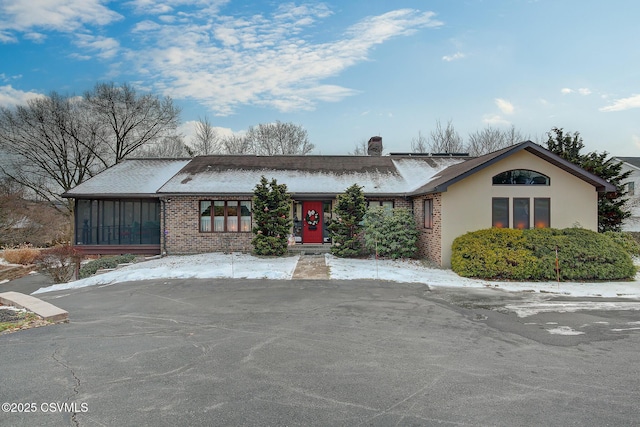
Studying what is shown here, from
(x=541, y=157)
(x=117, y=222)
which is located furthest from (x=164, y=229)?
(x=541, y=157)

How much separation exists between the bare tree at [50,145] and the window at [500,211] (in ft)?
104

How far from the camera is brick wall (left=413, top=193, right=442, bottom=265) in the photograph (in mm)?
13711

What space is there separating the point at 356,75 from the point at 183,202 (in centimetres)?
1148

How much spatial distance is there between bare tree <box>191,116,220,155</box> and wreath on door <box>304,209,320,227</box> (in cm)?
2748

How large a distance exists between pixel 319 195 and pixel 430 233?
17.1ft

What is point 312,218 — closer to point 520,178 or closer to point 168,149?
point 520,178

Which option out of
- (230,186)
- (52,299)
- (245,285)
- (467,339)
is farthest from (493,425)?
(230,186)

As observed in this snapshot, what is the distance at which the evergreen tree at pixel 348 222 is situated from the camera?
15.3 m

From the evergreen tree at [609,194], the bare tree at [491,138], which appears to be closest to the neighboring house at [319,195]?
the evergreen tree at [609,194]

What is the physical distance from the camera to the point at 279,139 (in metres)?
42.6

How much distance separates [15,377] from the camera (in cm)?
439

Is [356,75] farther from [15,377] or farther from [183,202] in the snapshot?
[15,377]

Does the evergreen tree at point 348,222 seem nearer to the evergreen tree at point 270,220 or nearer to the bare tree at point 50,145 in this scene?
the evergreen tree at point 270,220


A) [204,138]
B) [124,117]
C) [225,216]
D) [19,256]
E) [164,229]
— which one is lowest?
[19,256]
